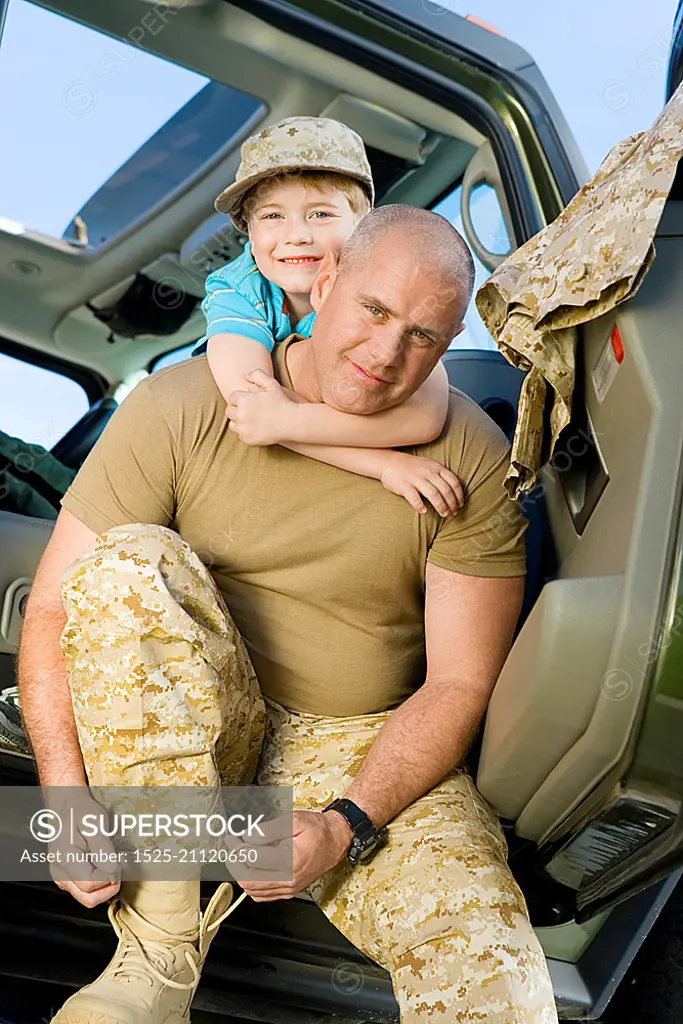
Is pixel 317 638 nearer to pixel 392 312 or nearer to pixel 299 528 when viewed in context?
pixel 299 528

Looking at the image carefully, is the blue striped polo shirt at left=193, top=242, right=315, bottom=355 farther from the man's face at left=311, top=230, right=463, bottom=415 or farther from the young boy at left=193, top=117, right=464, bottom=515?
the man's face at left=311, top=230, right=463, bottom=415

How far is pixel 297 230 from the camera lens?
1852 millimetres

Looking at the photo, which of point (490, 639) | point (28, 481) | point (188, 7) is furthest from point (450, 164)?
point (490, 639)

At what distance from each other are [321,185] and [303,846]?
42.5 inches

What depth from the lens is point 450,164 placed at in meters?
2.60

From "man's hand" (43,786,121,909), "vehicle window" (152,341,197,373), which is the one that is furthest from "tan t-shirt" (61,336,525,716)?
"vehicle window" (152,341,197,373)

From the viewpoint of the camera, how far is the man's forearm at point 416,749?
1441 millimetres

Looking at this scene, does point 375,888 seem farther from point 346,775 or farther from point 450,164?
point 450,164

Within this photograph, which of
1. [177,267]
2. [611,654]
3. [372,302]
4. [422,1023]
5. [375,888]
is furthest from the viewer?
[177,267]

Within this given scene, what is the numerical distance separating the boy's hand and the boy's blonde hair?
0.56 metres

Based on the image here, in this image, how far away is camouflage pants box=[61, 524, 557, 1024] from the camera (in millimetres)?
1249

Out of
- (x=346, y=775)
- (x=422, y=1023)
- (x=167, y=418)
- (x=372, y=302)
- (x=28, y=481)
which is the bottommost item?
(x=422, y=1023)

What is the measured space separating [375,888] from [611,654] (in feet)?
1.57

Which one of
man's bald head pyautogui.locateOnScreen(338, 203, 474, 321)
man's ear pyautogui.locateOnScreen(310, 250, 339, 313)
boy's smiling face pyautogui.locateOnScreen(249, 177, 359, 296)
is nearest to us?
man's bald head pyautogui.locateOnScreen(338, 203, 474, 321)
